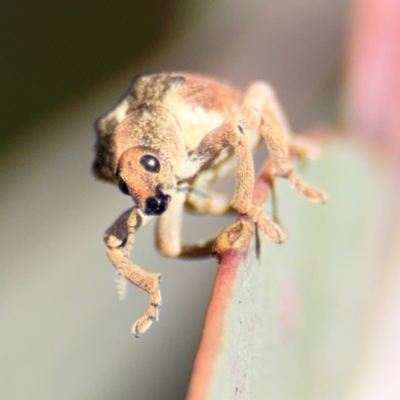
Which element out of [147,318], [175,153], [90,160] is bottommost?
[147,318]

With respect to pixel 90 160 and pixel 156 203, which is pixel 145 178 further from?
pixel 90 160

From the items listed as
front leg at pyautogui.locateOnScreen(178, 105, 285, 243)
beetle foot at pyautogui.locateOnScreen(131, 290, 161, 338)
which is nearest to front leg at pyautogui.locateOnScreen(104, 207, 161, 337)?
beetle foot at pyautogui.locateOnScreen(131, 290, 161, 338)

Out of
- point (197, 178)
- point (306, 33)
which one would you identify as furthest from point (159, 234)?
point (306, 33)

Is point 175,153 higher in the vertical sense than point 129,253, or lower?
higher

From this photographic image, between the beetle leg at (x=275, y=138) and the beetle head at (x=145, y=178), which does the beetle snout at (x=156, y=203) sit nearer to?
the beetle head at (x=145, y=178)

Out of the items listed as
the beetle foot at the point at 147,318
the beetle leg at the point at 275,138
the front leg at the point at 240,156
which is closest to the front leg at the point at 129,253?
the beetle foot at the point at 147,318

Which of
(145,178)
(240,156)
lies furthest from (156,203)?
(240,156)

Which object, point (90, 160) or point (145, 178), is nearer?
point (145, 178)
